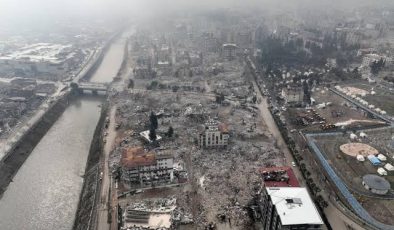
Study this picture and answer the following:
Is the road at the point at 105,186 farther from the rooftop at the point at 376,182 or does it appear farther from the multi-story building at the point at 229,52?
the multi-story building at the point at 229,52

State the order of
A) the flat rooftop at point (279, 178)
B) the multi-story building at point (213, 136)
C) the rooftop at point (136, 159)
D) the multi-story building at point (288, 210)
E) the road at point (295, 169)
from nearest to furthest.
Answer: the multi-story building at point (288, 210), the flat rooftop at point (279, 178), the road at point (295, 169), the rooftop at point (136, 159), the multi-story building at point (213, 136)

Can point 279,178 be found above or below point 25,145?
above

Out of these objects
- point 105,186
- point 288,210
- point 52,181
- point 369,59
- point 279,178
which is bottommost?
point 52,181

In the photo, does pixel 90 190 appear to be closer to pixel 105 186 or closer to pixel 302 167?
pixel 105 186

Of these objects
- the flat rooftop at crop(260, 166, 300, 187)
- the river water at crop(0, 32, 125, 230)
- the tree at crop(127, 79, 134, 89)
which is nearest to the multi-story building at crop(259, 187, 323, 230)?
the flat rooftop at crop(260, 166, 300, 187)

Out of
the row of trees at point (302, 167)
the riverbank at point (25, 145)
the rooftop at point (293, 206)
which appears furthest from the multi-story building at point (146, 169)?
the riverbank at point (25, 145)

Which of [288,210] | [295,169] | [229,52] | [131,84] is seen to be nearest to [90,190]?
[288,210]

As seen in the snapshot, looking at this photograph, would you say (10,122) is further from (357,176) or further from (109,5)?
(109,5)
